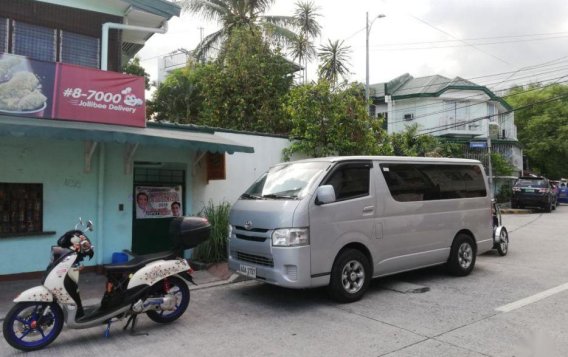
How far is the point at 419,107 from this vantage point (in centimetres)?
3170

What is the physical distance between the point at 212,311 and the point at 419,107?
1117 inches

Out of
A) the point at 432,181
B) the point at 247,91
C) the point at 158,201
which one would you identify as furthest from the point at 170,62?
the point at 432,181

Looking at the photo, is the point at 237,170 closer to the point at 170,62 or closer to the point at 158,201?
the point at 158,201

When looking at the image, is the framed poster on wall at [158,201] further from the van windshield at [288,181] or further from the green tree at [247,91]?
the green tree at [247,91]

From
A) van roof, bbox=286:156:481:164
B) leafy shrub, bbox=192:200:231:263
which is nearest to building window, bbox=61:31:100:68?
leafy shrub, bbox=192:200:231:263

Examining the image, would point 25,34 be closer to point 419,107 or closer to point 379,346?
point 379,346

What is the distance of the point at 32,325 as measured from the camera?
15.5ft

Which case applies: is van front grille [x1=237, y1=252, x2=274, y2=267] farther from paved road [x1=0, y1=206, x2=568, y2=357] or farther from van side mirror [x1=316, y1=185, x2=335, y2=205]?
van side mirror [x1=316, y1=185, x2=335, y2=205]

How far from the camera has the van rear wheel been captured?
7840 millimetres

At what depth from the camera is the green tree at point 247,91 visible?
16.1 meters

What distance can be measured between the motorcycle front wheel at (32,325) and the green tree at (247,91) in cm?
1162

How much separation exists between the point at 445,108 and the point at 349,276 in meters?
27.5

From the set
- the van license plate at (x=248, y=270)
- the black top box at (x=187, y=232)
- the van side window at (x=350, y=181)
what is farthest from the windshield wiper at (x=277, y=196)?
the black top box at (x=187, y=232)

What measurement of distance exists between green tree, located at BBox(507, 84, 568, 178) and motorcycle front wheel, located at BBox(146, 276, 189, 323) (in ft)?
118
